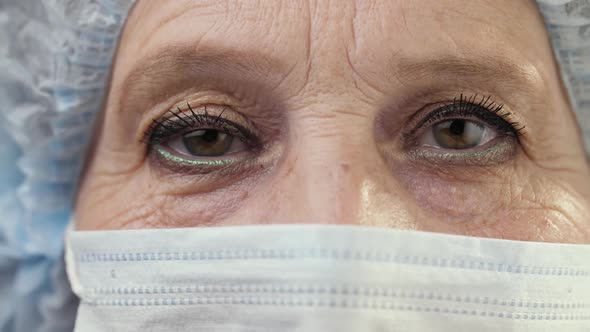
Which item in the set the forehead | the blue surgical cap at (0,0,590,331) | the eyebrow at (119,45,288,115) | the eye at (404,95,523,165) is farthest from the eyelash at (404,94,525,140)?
the eyebrow at (119,45,288,115)

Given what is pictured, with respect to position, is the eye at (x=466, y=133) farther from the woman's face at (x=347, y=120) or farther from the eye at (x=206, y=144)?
the eye at (x=206, y=144)

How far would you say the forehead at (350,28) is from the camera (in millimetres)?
1290

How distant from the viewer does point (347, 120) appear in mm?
1278

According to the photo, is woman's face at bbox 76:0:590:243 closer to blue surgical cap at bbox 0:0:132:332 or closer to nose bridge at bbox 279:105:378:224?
nose bridge at bbox 279:105:378:224

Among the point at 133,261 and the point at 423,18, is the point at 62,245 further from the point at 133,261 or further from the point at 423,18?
the point at 423,18

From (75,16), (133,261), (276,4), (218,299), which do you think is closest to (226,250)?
(218,299)

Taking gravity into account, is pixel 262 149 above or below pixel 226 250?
above

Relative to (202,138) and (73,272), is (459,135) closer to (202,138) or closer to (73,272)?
(202,138)

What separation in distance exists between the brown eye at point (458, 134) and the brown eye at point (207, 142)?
0.46 meters

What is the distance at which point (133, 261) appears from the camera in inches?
53.5

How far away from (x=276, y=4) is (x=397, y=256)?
0.56 meters

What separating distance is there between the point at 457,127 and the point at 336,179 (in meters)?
0.37

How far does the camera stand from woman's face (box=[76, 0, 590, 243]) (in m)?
1.28

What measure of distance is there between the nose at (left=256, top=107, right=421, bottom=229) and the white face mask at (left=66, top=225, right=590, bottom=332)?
38 millimetres
